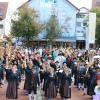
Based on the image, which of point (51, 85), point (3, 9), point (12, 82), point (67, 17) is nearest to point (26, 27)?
point (67, 17)

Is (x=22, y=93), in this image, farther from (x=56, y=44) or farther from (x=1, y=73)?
(x=56, y=44)

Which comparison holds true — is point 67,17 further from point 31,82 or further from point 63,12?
point 31,82

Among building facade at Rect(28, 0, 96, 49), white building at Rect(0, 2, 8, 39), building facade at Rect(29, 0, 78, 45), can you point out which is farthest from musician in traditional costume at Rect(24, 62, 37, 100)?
white building at Rect(0, 2, 8, 39)

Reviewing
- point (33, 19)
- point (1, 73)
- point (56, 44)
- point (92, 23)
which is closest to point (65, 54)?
point (92, 23)

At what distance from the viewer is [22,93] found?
69.8 feet

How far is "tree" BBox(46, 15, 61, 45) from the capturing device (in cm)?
6495

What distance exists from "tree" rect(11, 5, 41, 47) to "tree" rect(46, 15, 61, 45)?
7360 mm

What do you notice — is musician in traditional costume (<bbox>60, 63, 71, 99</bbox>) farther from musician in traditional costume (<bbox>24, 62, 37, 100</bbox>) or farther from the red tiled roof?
the red tiled roof

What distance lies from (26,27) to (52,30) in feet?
30.9

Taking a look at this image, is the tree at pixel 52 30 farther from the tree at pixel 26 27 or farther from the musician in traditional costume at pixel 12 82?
the musician in traditional costume at pixel 12 82

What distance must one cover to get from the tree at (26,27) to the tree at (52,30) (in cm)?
736

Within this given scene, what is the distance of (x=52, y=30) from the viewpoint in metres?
65.0

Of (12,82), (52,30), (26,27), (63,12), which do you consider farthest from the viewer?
(63,12)

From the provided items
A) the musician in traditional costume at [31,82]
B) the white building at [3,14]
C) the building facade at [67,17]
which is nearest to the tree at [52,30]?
the building facade at [67,17]
